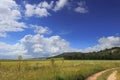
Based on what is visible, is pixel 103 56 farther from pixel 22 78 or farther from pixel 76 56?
pixel 22 78

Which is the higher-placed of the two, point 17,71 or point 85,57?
point 85,57

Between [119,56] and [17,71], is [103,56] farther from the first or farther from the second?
[17,71]

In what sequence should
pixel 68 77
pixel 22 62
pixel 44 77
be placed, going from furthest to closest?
pixel 68 77 → pixel 44 77 → pixel 22 62

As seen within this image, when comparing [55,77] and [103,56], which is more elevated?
[103,56]

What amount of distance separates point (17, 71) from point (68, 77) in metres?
10.2

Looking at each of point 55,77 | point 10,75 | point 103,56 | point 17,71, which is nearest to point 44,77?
point 55,77

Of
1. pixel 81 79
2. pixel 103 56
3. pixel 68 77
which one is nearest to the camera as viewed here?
pixel 68 77

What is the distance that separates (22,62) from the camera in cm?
2012

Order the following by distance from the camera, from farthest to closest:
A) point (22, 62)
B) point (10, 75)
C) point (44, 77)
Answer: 1. point (44, 77)
2. point (22, 62)
3. point (10, 75)

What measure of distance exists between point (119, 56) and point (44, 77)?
14830 centimetres

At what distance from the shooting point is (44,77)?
81.6 ft

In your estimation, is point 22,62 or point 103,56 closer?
point 22,62

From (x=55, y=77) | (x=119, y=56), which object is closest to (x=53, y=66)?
(x=55, y=77)

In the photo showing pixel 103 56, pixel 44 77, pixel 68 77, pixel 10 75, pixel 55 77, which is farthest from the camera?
pixel 103 56
